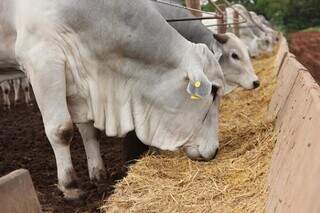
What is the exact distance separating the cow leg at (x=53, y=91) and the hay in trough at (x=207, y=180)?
591 millimetres

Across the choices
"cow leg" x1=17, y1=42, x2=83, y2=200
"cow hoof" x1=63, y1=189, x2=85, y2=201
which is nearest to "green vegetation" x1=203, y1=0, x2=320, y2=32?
"cow leg" x1=17, y1=42, x2=83, y2=200

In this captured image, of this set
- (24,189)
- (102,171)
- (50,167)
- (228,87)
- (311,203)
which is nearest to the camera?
(311,203)

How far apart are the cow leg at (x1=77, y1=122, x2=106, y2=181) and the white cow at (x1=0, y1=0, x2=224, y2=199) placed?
0.39 meters

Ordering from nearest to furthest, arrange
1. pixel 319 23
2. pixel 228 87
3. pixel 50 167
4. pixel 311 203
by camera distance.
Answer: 1. pixel 311 203
2. pixel 50 167
3. pixel 228 87
4. pixel 319 23

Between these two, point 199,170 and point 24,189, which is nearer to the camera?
point 24,189

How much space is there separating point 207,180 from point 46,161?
2310 mm

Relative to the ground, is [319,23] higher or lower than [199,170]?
lower

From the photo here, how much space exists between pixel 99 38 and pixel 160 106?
0.83m

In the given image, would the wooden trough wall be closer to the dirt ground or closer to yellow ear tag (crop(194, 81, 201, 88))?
yellow ear tag (crop(194, 81, 201, 88))

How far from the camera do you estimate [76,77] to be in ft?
16.6

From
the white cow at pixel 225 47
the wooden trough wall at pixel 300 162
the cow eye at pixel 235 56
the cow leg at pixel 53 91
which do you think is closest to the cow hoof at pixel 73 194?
the cow leg at pixel 53 91

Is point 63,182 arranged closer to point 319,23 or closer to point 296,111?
point 296,111

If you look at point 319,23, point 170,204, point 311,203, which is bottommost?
point 319,23

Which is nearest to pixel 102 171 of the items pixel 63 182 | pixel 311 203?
pixel 63 182
